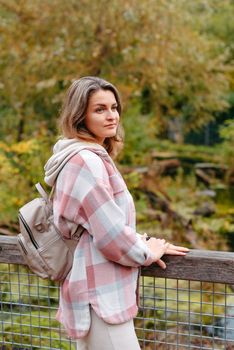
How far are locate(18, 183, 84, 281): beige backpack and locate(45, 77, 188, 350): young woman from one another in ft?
0.13

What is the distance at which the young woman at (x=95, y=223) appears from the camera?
75.2 inches

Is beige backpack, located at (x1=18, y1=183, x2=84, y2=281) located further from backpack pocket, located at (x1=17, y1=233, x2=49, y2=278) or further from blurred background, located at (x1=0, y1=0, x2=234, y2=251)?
blurred background, located at (x1=0, y1=0, x2=234, y2=251)

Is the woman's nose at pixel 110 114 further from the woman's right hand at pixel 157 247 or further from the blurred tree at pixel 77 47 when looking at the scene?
the blurred tree at pixel 77 47

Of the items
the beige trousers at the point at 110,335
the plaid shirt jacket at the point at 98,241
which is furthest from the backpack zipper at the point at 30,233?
the beige trousers at the point at 110,335

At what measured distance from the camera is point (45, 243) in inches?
80.1

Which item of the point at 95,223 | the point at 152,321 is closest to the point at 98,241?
the point at 95,223

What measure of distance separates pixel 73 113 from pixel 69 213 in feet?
1.19

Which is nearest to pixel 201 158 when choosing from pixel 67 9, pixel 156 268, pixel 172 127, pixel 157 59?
pixel 172 127

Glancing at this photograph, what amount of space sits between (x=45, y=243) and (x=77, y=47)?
24.1 ft

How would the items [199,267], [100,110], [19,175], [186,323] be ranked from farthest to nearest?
[19,175] < [186,323] < [199,267] < [100,110]

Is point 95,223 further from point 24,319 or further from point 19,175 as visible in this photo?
point 19,175

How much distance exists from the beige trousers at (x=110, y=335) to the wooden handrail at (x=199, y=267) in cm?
28

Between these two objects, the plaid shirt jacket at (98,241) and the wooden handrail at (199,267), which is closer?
the plaid shirt jacket at (98,241)

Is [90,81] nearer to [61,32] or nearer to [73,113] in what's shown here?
[73,113]
